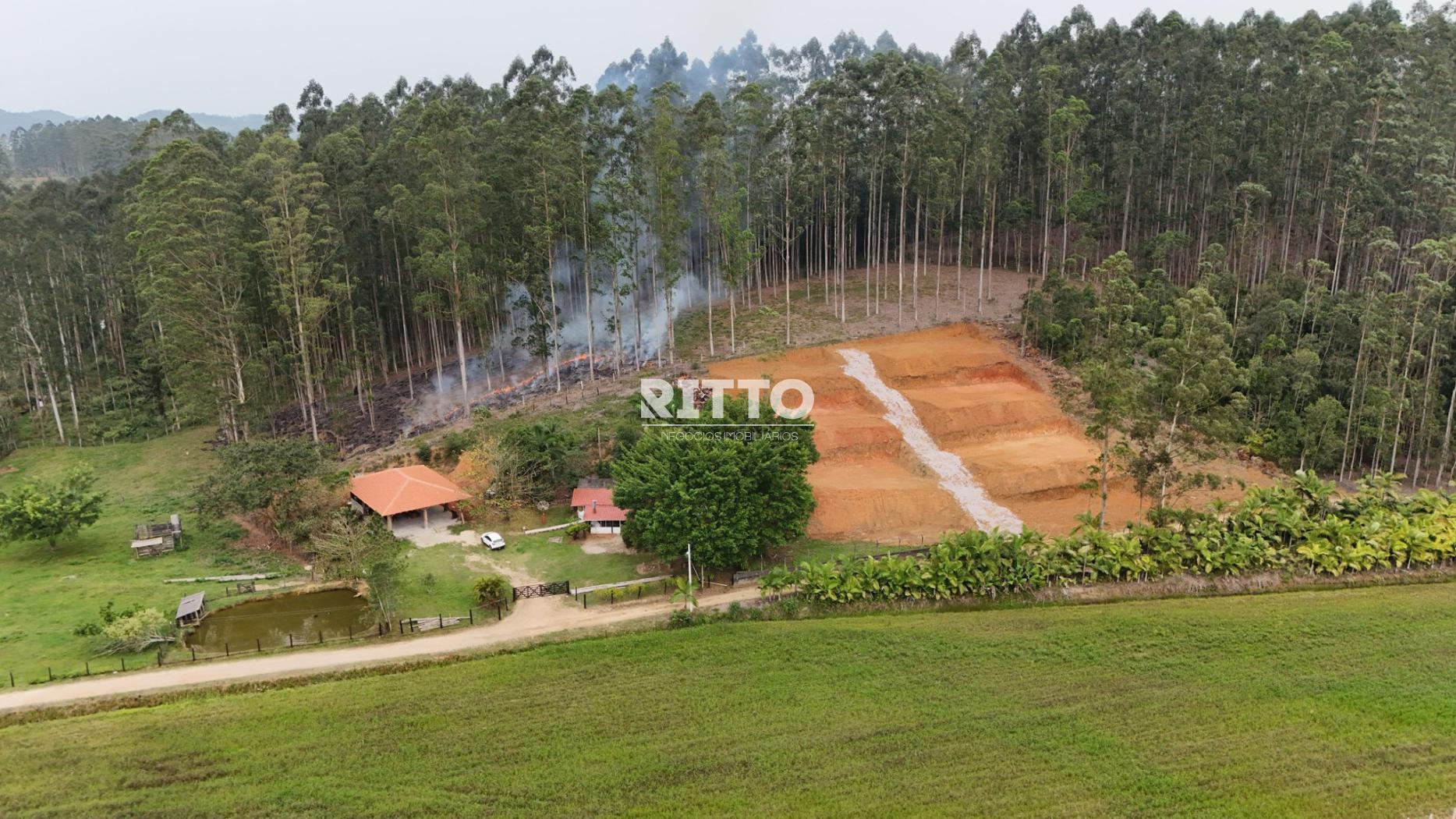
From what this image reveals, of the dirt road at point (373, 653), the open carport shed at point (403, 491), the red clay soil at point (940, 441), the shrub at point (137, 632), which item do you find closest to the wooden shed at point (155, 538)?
the open carport shed at point (403, 491)

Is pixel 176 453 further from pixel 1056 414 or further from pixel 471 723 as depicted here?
pixel 1056 414

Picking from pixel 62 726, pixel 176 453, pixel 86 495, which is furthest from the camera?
pixel 176 453

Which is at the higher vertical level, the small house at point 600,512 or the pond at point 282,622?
the small house at point 600,512

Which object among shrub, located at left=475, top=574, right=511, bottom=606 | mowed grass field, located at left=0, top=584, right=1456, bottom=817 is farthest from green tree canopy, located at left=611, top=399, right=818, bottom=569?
shrub, located at left=475, top=574, right=511, bottom=606

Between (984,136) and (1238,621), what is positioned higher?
(984,136)

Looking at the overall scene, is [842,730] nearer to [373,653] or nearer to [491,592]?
[491,592]

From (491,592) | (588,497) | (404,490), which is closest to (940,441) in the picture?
(588,497)

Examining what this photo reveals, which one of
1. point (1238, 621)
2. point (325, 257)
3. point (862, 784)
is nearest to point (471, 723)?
point (862, 784)

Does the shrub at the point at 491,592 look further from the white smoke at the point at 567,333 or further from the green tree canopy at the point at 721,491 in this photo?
the white smoke at the point at 567,333
